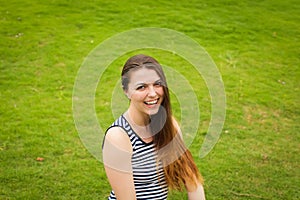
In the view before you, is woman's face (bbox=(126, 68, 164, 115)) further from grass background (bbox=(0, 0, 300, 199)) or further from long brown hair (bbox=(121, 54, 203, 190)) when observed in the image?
grass background (bbox=(0, 0, 300, 199))

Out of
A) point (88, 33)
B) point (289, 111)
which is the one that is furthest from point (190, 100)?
point (88, 33)

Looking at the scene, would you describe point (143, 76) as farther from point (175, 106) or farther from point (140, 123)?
point (175, 106)

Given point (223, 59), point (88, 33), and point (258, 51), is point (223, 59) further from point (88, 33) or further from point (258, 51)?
point (88, 33)

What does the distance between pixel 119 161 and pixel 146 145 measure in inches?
9.9

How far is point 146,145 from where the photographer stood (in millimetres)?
2188

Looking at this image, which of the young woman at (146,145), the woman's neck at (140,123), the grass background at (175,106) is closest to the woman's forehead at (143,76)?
the young woman at (146,145)

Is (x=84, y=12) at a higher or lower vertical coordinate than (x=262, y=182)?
higher

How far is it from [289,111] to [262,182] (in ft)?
5.36

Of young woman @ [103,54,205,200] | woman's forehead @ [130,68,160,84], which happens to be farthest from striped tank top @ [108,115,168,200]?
woman's forehead @ [130,68,160,84]

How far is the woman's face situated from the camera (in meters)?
2.07

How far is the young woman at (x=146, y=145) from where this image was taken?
6.63ft

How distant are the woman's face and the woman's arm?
0.61 feet

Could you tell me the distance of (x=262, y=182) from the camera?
380cm

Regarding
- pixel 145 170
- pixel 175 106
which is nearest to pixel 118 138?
pixel 145 170
